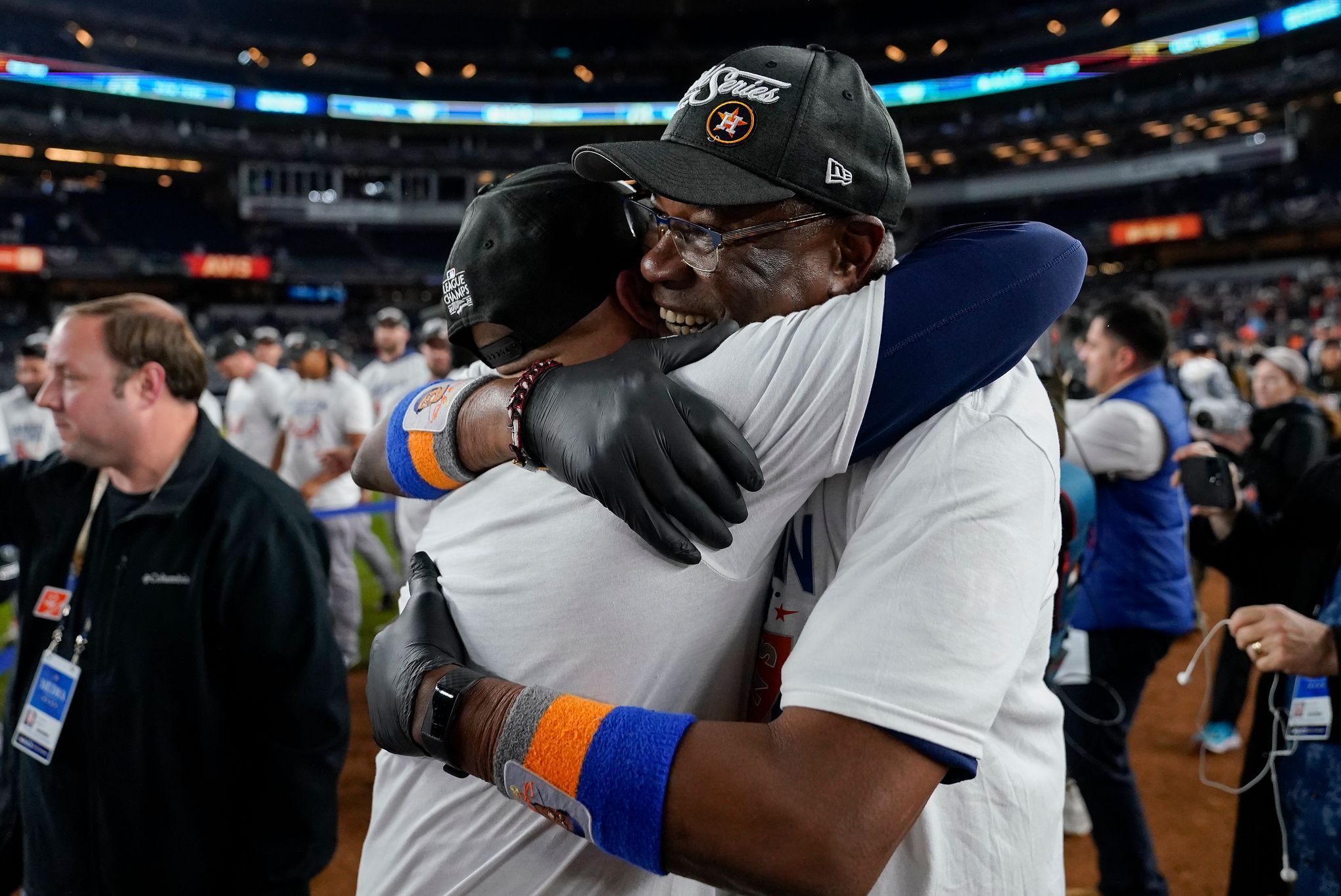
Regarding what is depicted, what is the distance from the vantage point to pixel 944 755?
900mm

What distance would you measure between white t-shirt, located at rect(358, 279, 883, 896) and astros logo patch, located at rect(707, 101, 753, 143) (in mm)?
317

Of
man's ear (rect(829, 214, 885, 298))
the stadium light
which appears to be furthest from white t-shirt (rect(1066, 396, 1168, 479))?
the stadium light

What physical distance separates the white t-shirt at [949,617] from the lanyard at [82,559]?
1.74 m

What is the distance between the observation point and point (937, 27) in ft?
112

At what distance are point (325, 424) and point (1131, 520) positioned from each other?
5075 millimetres

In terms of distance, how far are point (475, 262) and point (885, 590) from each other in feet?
2.77

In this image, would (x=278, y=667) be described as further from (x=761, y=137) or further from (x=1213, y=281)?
(x=1213, y=281)

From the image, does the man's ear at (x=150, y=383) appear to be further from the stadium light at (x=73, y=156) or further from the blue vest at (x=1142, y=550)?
the stadium light at (x=73, y=156)

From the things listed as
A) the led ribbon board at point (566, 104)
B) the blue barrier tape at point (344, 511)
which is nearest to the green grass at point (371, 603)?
the blue barrier tape at point (344, 511)

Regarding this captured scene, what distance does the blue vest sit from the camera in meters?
3.45

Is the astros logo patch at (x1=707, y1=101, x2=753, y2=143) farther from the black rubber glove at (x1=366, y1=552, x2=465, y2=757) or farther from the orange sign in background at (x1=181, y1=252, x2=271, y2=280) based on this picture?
the orange sign in background at (x1=181, y1=252, x2=271, y2=280)

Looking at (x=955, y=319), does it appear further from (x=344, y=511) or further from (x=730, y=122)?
(x=344, y=511)

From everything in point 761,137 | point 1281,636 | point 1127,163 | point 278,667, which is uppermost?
point 1127,163

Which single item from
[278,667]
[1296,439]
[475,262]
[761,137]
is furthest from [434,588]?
[1296,439]
